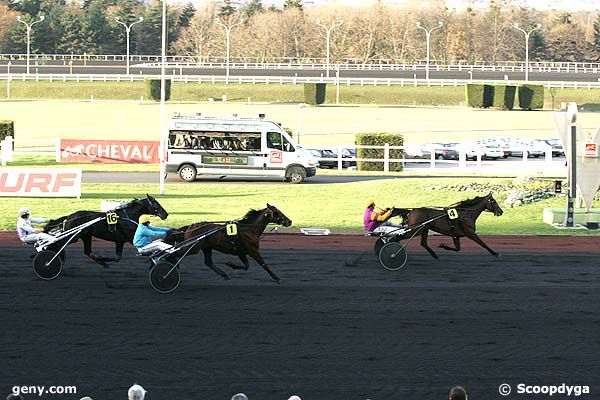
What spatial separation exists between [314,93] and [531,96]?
15375 millimetres

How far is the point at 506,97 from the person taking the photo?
75125 millimetres

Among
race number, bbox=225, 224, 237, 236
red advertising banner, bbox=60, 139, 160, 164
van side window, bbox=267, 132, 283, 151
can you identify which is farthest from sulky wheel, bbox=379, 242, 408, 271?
red advertising banner, bbox=60, 139, 160, 164

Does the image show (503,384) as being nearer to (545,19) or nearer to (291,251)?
(291,251)

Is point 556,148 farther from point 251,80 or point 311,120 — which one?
point 251,80

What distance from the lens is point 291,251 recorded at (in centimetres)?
2069

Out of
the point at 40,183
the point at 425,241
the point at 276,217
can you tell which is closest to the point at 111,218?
the point at 276,217

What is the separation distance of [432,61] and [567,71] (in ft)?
69.4

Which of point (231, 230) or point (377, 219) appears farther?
point (377, 219)

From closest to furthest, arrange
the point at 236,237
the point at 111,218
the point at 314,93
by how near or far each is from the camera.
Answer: the point at 236,237 < the point at 111,218 < the point at 314,93

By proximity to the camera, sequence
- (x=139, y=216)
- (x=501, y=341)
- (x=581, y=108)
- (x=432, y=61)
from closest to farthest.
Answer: (x=501, y=341)
(x=139, y=216)
(x=581, y=108)
(x=432, y=61)

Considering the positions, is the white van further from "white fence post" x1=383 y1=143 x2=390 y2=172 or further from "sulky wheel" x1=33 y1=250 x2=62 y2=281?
"sulky wheel" x1=33 y1=250 x2=62 y2=281

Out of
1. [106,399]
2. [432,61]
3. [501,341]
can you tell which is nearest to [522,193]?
[501,341]

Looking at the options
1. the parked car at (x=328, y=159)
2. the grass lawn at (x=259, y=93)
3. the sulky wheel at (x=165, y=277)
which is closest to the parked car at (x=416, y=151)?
the parked car at (x=328, y=159)

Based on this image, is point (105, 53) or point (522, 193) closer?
point (522, 193)
